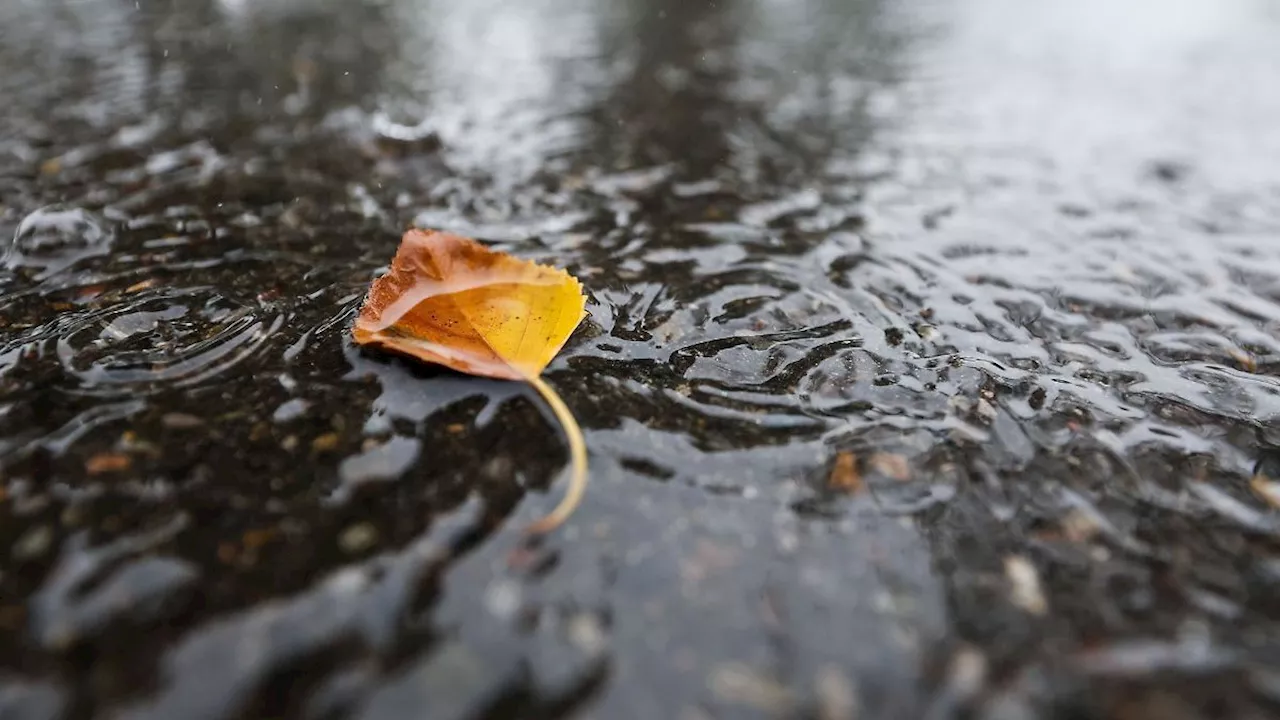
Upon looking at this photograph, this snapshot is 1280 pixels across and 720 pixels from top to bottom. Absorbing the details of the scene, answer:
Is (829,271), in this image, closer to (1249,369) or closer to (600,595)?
(1249,369)

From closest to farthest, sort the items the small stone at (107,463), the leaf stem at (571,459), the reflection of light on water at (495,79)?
the leaf stem at (571,459)
the small stone at (107,463)
the reflection of light on water at (495,79)

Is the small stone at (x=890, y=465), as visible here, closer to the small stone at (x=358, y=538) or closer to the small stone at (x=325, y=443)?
the small stone at (x=358, y=538)

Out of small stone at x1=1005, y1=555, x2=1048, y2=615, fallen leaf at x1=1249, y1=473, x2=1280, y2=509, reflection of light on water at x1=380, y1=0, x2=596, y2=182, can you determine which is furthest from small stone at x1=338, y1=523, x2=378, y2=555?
reflection of light on water at x1=380, y1=0, x2=596, y2=182

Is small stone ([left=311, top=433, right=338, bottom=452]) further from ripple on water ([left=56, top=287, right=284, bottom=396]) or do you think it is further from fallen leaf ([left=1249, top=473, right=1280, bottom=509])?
fallen leaf ([left=1249, top=473, right=1280, bottom=509])

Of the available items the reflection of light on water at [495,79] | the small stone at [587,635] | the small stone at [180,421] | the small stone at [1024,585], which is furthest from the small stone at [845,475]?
the reflection of light on water at [495,79]

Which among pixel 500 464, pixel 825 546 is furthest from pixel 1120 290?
pixel 500 464

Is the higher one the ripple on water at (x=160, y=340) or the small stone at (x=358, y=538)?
the ripple on water at (x=160, y=340)
